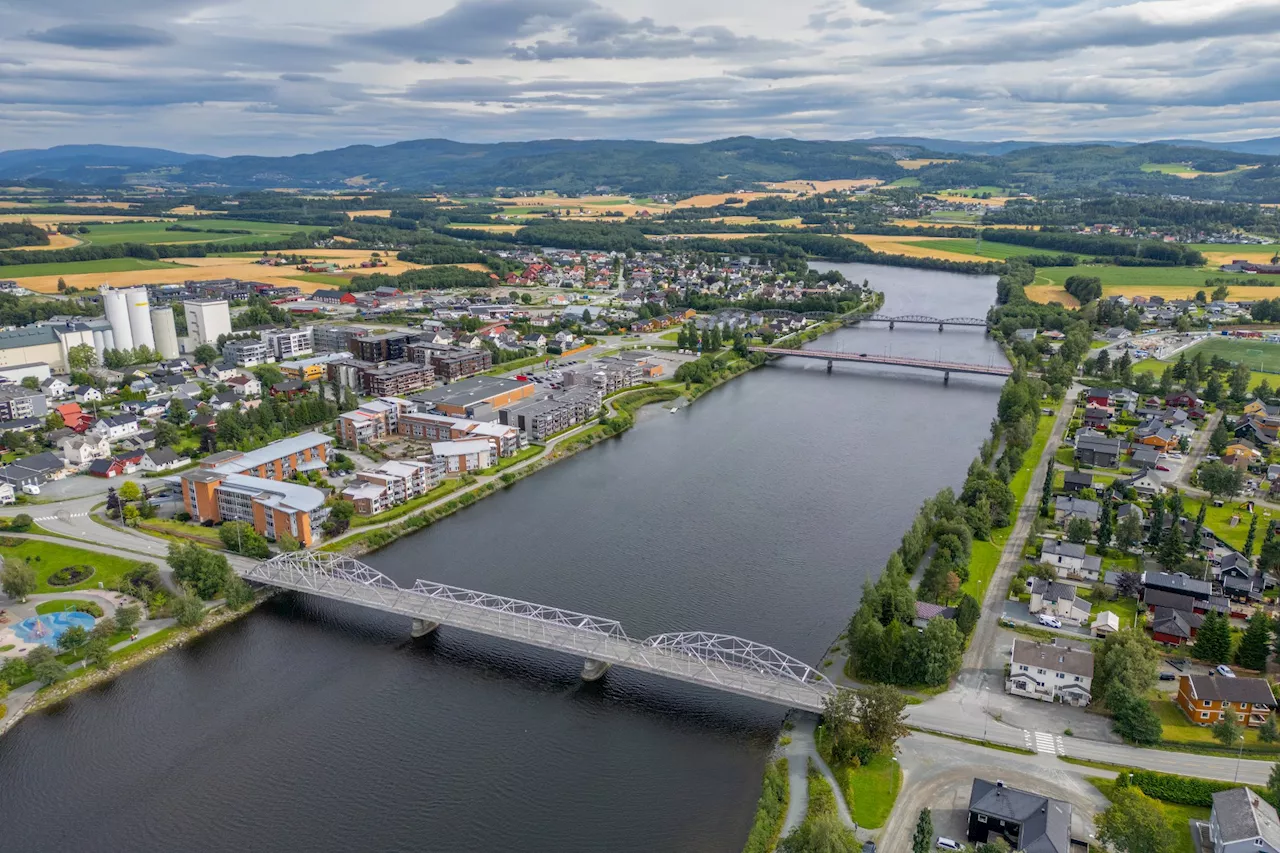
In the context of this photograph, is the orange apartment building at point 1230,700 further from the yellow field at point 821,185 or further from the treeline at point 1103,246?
the yellow field at point 821,185

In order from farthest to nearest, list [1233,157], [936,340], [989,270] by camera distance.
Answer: [1233,157], [989,270], [936,340]

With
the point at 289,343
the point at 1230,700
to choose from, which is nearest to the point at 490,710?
the point at 1230,700

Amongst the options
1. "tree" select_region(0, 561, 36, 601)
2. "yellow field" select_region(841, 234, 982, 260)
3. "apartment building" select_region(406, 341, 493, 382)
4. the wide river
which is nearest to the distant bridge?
"yellow field" select_region(841, 234, 982, 260)

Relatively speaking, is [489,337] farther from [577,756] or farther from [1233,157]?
[1233,157]

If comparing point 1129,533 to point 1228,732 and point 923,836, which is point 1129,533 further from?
point 923,836

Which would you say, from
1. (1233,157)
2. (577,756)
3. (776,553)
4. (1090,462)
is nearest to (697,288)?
(1090,462)

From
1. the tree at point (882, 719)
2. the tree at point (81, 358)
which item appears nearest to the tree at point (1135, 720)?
the tree at point (882, 719)
